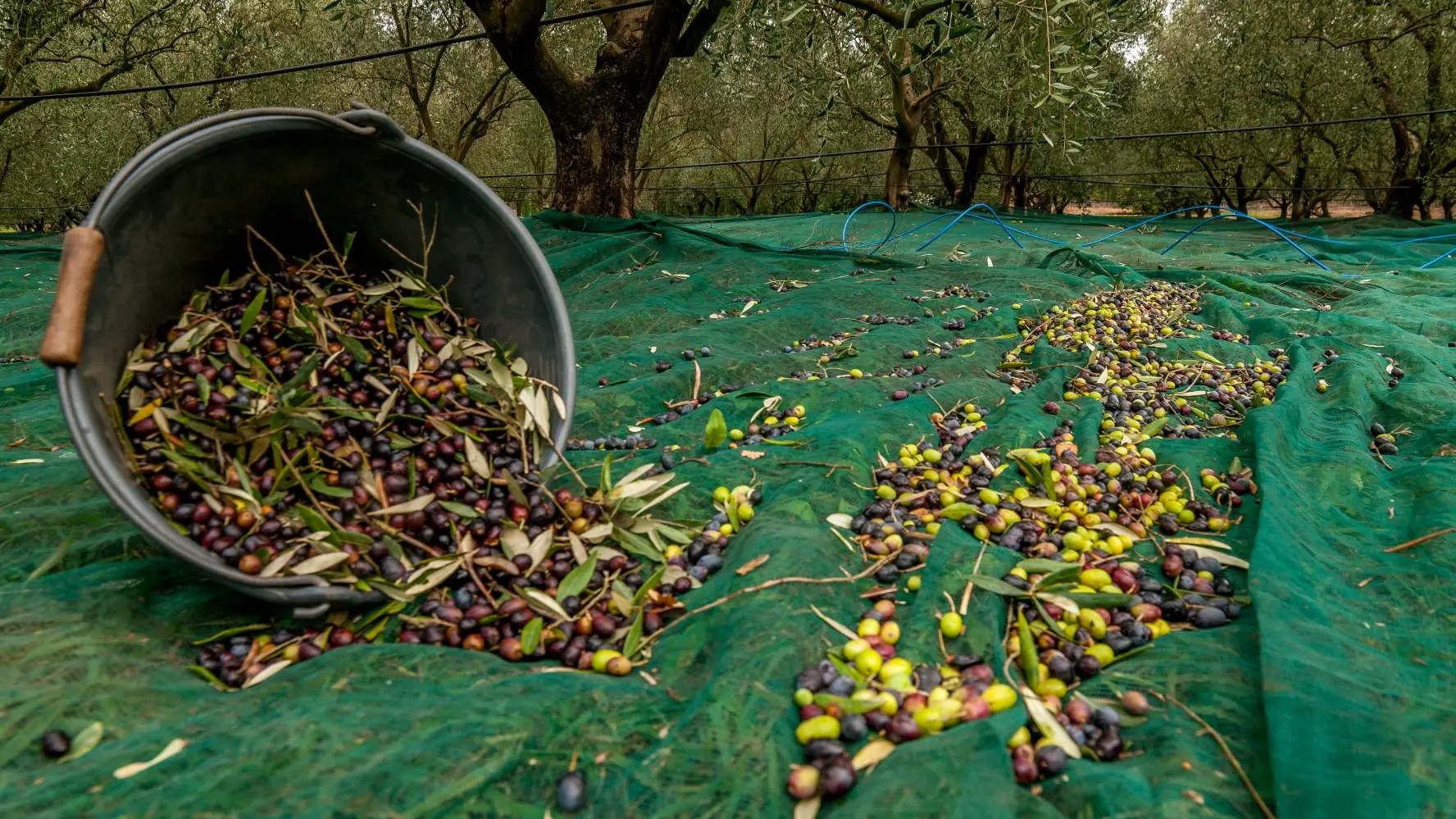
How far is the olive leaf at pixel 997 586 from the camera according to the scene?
1.90 meters

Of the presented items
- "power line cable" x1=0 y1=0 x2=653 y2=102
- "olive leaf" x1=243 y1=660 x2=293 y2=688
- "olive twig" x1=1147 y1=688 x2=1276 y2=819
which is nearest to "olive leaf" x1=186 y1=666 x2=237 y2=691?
"olive leaf" x1=243 y1=660 x2=293 y2=688

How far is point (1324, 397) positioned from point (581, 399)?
3408mm

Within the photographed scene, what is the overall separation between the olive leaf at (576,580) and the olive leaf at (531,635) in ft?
0.36

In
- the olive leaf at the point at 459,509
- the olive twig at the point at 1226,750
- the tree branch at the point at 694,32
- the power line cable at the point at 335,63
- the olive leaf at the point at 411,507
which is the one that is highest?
the tree branch at the point at 694,32

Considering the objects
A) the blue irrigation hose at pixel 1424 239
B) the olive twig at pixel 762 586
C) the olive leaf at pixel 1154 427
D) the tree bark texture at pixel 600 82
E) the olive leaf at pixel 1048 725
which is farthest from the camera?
the blue irrigation hose at pixel 1424 239

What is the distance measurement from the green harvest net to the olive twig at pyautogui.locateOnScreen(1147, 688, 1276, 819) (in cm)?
2

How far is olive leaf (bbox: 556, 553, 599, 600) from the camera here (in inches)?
77.5

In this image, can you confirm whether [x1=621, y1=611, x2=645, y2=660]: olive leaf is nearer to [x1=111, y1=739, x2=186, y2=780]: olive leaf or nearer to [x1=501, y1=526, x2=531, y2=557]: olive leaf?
[x1=501, y1=526, x2=531, y2=557]: olive leaf

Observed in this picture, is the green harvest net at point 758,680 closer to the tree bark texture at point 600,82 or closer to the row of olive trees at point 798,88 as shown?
the row of olive trees at point 798,88

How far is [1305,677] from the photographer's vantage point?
150cm

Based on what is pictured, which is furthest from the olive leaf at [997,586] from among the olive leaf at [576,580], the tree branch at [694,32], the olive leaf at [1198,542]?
the tree branch at [694,32]

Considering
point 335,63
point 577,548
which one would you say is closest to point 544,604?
point 577,548

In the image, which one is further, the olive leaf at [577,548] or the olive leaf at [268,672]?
the olive leaf at [577,548]

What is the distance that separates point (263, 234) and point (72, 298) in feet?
2.95
